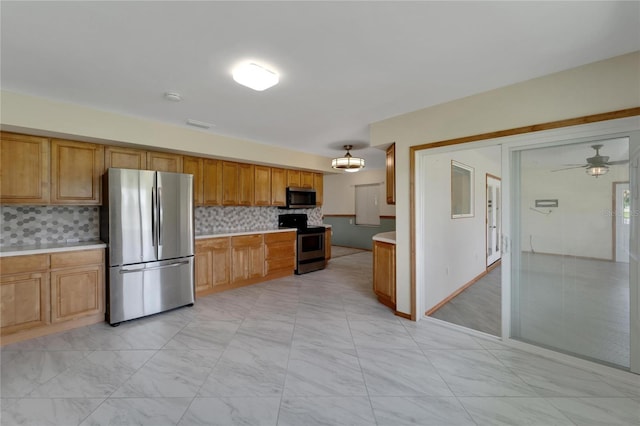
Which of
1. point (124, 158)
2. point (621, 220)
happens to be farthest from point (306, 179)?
point (621, 220)

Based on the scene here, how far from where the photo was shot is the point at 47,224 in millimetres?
3182

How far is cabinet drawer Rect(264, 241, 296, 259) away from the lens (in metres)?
4.84

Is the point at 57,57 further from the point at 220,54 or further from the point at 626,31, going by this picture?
the point at 626,31

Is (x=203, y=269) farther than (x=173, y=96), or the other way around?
(x=203, y=269)

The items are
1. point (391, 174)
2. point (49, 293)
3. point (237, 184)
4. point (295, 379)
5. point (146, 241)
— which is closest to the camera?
point (295, 379)

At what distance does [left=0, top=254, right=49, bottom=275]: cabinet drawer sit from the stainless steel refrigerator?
521mm

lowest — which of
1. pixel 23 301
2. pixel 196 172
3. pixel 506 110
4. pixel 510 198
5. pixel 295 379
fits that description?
pixel 295 379

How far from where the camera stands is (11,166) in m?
2.73

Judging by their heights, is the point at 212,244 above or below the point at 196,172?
below

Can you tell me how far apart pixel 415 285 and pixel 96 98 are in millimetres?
3988

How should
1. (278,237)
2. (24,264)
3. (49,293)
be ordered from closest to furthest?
(24,264), (49,293), (278,237)

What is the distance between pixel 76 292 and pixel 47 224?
1.00m

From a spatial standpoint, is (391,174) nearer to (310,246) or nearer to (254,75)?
(254,75)

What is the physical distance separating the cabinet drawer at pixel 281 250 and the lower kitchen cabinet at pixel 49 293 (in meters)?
2.38
